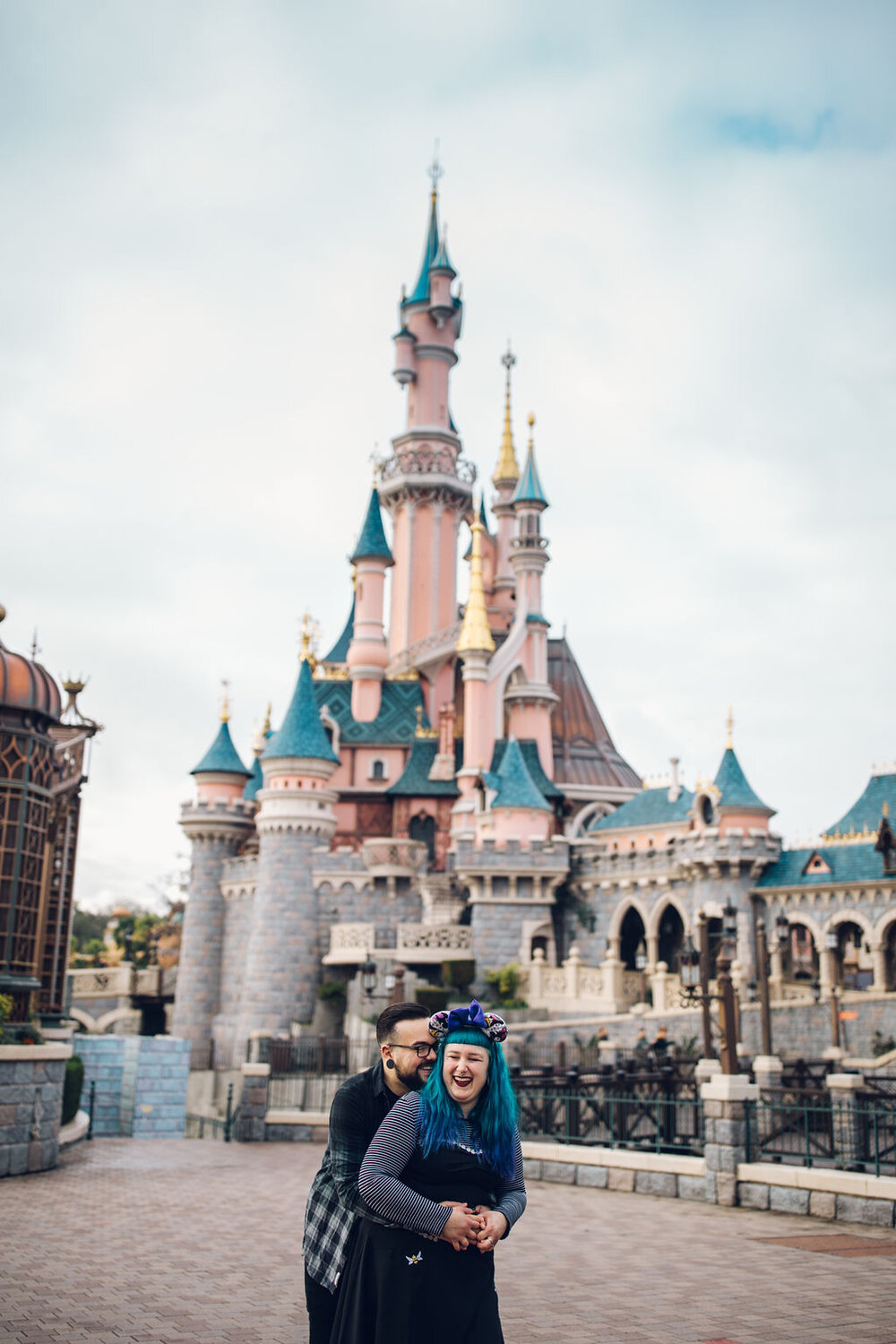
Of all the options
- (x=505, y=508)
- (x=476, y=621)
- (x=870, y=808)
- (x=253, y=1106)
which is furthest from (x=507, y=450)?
(x=253, y=1106)

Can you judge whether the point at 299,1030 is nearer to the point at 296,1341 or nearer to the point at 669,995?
the point at 669,995

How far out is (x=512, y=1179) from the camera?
4.74 m

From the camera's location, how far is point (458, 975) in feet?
115

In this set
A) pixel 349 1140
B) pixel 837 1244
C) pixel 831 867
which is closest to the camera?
pixel 349 1140

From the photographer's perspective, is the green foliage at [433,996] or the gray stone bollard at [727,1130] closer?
the gray stone bollard at [727,1130]

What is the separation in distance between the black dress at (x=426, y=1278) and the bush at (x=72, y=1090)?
1748 cm

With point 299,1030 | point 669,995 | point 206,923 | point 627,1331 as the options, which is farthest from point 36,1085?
point 206,923

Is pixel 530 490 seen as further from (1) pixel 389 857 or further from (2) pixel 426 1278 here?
(2) pixel 426 1278

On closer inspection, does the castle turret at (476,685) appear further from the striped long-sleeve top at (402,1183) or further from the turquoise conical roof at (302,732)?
the striped long-sleeve top at (402,1183)

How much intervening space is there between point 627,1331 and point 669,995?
23.4 meters

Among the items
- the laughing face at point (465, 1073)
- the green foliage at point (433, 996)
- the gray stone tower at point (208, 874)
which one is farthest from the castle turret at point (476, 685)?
the laughing face at point (465, 1073)

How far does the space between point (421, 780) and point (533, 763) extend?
3.79 m

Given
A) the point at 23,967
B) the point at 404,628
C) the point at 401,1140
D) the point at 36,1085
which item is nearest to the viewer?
the point at 401,1140

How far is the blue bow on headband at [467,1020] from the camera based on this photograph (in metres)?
4.79
